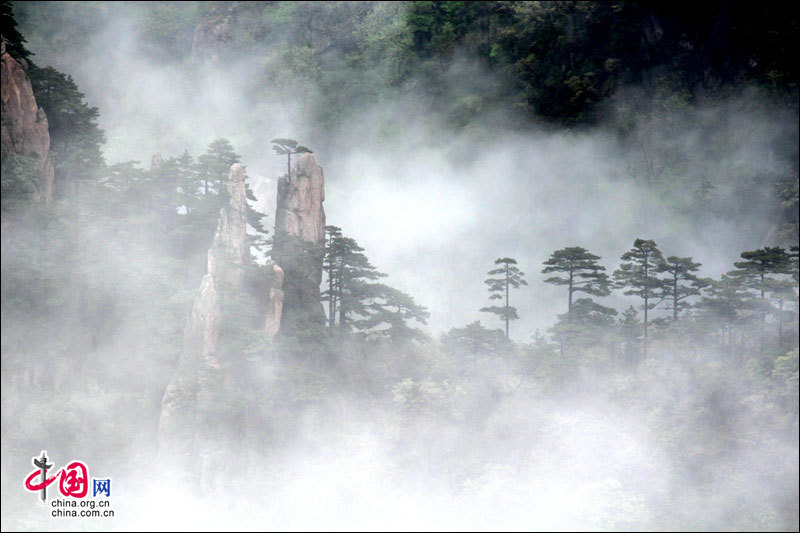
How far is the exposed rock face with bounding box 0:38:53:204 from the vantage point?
74.8 feet

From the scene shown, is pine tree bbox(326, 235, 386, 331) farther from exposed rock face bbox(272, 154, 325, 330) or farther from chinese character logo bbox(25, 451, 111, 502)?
chinese character logo bbox(25, 451, 111, 502)

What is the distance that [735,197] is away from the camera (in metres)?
24.6

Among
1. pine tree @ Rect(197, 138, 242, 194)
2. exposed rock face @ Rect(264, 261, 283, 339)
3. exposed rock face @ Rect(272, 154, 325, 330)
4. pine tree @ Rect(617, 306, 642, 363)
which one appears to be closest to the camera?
pine tree @ Rect(617, 306, 642, 363)

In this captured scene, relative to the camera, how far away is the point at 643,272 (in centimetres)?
2470

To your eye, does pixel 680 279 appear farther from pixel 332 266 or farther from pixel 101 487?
pixel 101 487

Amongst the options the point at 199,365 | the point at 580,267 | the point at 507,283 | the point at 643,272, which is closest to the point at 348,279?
the point at 507,283

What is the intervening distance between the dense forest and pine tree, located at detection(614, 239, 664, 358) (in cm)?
11

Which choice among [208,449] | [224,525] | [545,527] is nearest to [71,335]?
[208,449]

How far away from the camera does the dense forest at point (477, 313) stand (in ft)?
73.4

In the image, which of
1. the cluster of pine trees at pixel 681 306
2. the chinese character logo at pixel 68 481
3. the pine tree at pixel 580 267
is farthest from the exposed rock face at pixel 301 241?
the pine tree at pixel 580 267

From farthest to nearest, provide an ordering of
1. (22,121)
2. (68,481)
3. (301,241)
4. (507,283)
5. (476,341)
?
(301,241) < (507,283) < (476,341) < (22,121) < (68,481)

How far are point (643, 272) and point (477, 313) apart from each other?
7.37 m

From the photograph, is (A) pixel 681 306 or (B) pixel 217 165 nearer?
(A) pixel 681 306

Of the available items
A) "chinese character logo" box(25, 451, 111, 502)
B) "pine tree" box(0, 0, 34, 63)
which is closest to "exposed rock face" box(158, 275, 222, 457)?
"chinese character logo" box(25, 451, 111, 502)
